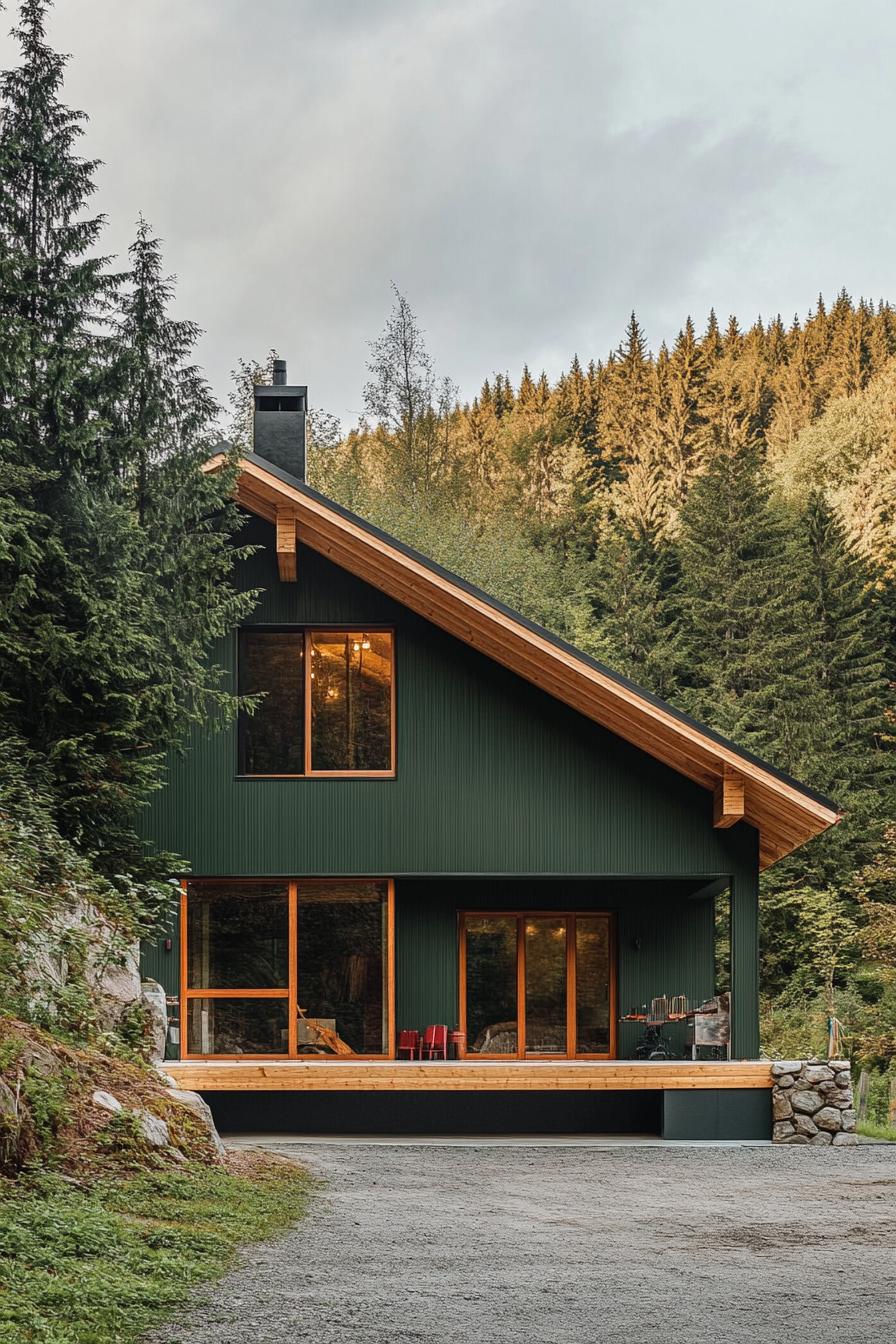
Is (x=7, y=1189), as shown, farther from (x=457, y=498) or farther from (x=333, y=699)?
(x=457, y=498)

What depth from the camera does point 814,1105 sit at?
A: 13422 millimetres

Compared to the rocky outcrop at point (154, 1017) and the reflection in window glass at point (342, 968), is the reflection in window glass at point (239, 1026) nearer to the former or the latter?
the reflection in window glass at point (342, 968)

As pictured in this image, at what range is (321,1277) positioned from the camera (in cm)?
607

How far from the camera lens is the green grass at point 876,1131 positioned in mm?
14414

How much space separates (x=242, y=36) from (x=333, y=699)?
14.2 meters

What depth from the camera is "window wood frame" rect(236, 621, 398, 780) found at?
1490 centimetres

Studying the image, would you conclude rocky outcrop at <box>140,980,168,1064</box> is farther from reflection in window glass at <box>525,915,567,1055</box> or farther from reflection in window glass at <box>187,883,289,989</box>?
reflection in window glass at <box>525,915,567,1055</box>

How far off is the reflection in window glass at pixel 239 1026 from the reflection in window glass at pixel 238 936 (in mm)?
177

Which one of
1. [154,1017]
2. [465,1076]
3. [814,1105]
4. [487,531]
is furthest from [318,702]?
[487,531]

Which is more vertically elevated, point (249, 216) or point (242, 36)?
point (249, 216)

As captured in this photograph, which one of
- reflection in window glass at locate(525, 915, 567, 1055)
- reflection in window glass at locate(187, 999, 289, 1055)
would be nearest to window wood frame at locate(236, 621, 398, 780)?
reflection in window glass at locate(187, 999, 289, 1055)

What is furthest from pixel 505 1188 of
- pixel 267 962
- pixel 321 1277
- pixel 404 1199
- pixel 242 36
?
Result: pixel 242 36

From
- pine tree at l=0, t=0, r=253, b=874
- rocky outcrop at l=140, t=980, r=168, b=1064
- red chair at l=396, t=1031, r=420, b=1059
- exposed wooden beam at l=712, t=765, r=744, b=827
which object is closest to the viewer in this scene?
rocky outcrop at l=140, t=980, r=168, b=1064

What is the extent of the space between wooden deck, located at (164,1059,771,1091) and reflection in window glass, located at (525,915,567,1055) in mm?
1864
